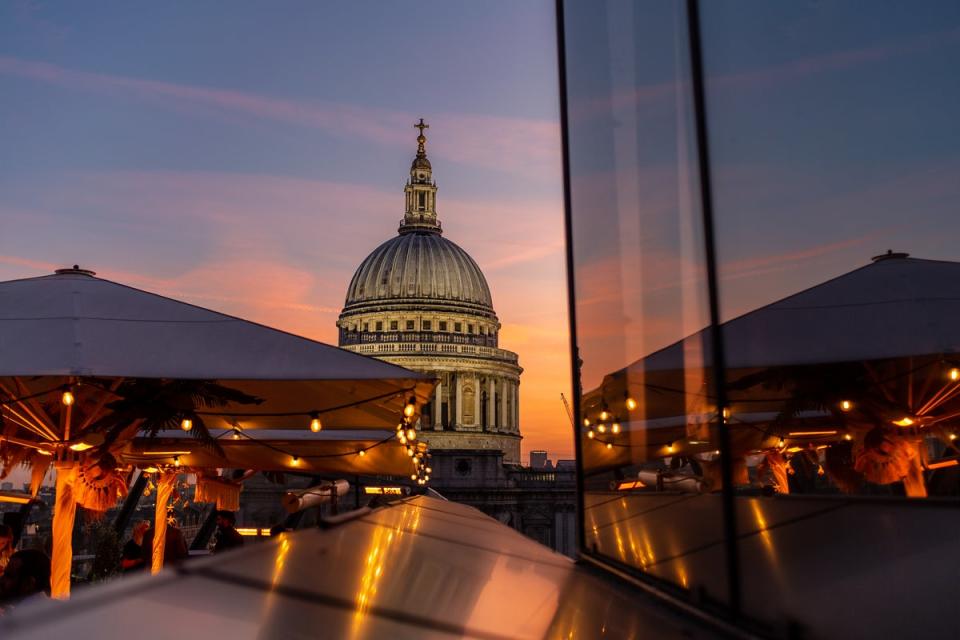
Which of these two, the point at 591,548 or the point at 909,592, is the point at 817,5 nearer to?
the point at 909,592

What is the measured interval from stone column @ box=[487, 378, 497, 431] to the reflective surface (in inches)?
4317

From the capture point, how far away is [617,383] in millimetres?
4297

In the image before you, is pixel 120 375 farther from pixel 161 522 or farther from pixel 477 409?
pixel 477 409

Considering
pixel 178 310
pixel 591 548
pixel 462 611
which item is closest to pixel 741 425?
pixel 462 611

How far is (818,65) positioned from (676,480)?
5.84 ft

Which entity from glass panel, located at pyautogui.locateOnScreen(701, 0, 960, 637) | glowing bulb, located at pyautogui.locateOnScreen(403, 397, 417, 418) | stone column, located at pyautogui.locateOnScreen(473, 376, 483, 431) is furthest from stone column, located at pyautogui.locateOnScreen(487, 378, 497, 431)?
glass panel, located at pyautogui.locateOnScreen(701, 0, 960, 637)

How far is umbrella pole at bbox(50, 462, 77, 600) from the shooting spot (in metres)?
10.6

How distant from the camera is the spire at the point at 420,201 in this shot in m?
129

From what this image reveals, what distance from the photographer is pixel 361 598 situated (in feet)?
6.88

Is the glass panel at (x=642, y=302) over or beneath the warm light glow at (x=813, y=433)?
over

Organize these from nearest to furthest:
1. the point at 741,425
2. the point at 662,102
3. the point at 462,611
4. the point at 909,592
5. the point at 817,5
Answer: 1. the point at 909,592
2. the point at 817,5
3. the point at 462,611
4. the point at 741,425
5. the point at 662,102

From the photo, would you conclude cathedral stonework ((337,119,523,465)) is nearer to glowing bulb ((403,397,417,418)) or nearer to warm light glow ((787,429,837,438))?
glowing bulb ((403,397,417,418))

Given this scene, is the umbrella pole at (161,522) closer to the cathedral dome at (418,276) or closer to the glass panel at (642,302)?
the glass panel at (642,302)

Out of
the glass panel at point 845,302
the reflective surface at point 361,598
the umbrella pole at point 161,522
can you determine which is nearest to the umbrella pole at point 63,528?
the umbrella pole at point 161,522
